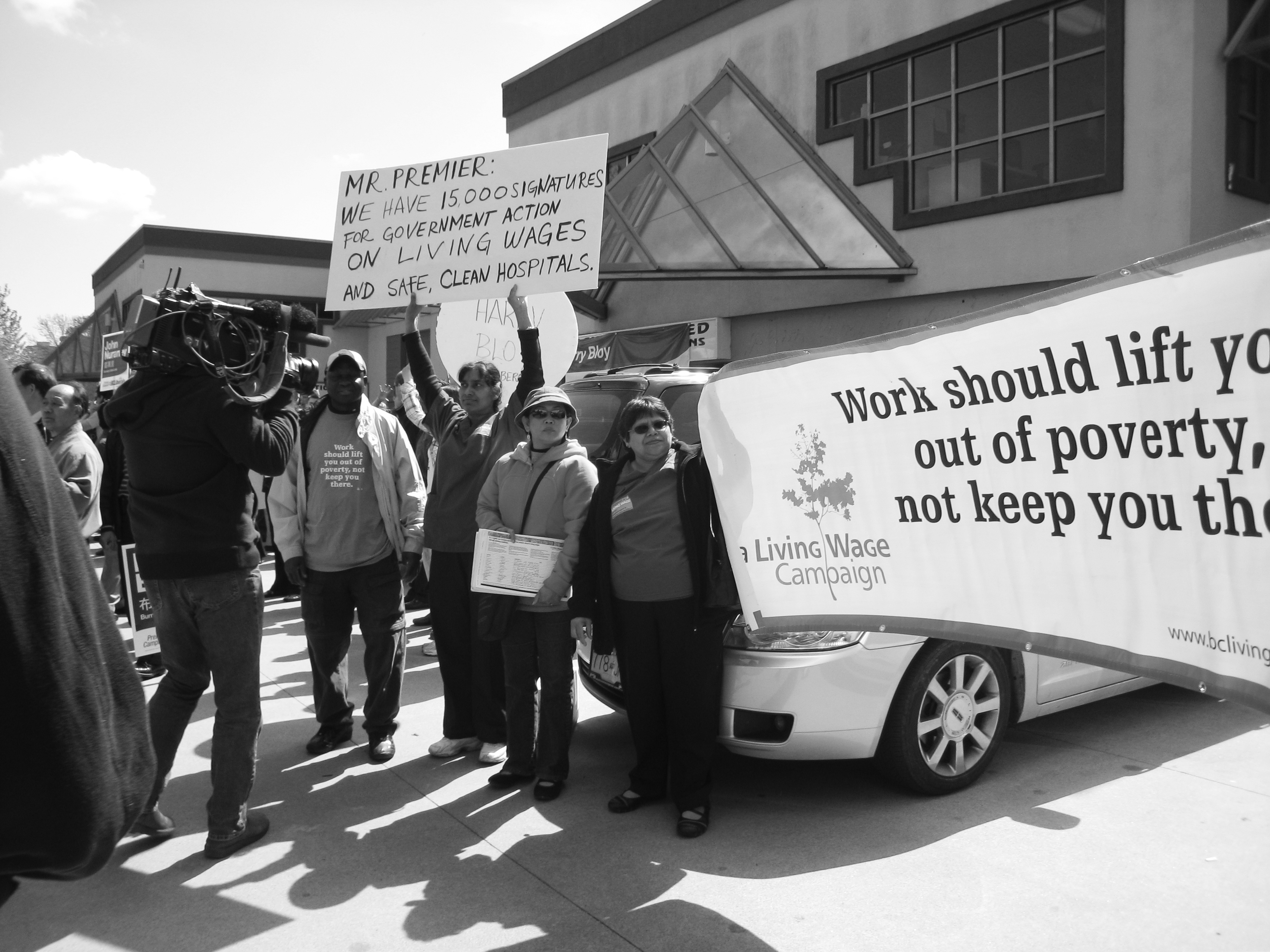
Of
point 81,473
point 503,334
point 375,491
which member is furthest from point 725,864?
point 81,473

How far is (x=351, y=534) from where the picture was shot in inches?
200

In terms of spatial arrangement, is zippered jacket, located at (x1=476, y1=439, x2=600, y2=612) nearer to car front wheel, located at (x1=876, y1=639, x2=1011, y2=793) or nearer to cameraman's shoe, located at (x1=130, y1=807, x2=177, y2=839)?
car front wheel, located at (x1=876, y1=639, x2=1011, y2=793)

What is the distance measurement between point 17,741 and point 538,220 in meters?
4.62

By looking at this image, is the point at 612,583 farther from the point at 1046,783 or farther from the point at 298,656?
the point at 298,656

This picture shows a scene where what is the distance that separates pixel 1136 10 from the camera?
1044 cm

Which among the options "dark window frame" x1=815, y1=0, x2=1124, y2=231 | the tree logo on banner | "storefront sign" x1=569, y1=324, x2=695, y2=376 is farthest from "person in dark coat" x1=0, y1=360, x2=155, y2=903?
"storefront sign" x1=569, y1=324, x2=695, y2=376

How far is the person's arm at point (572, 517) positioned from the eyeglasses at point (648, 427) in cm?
43

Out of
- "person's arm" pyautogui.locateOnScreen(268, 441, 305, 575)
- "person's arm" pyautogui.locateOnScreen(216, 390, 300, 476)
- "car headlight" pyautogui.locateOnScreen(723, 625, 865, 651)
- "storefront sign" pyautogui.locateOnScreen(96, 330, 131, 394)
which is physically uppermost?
"storefront sign" pyautogui.locateOnScreen(96, 330, 131, 394)

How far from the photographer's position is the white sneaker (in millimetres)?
5160

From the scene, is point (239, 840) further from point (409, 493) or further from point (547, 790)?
point (409, 493)

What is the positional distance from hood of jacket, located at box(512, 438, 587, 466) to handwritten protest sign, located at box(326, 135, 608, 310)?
0.97 metres

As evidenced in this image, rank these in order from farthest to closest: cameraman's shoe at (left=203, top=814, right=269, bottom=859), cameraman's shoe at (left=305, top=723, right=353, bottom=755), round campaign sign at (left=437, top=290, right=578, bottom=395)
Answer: round campaign sign at (left=437, top=290, right=578, bottom=395)
cameraman's shoe at (left=305, top=723, right=353, bottom=755)
cameraman's shoe at (left=203, top=814, right=269, bottom=859)

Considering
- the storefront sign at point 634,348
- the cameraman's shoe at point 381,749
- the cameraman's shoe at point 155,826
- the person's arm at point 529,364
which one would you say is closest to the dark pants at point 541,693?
the cameraman's shoe at point 381,749

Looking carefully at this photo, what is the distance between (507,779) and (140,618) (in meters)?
1.79
